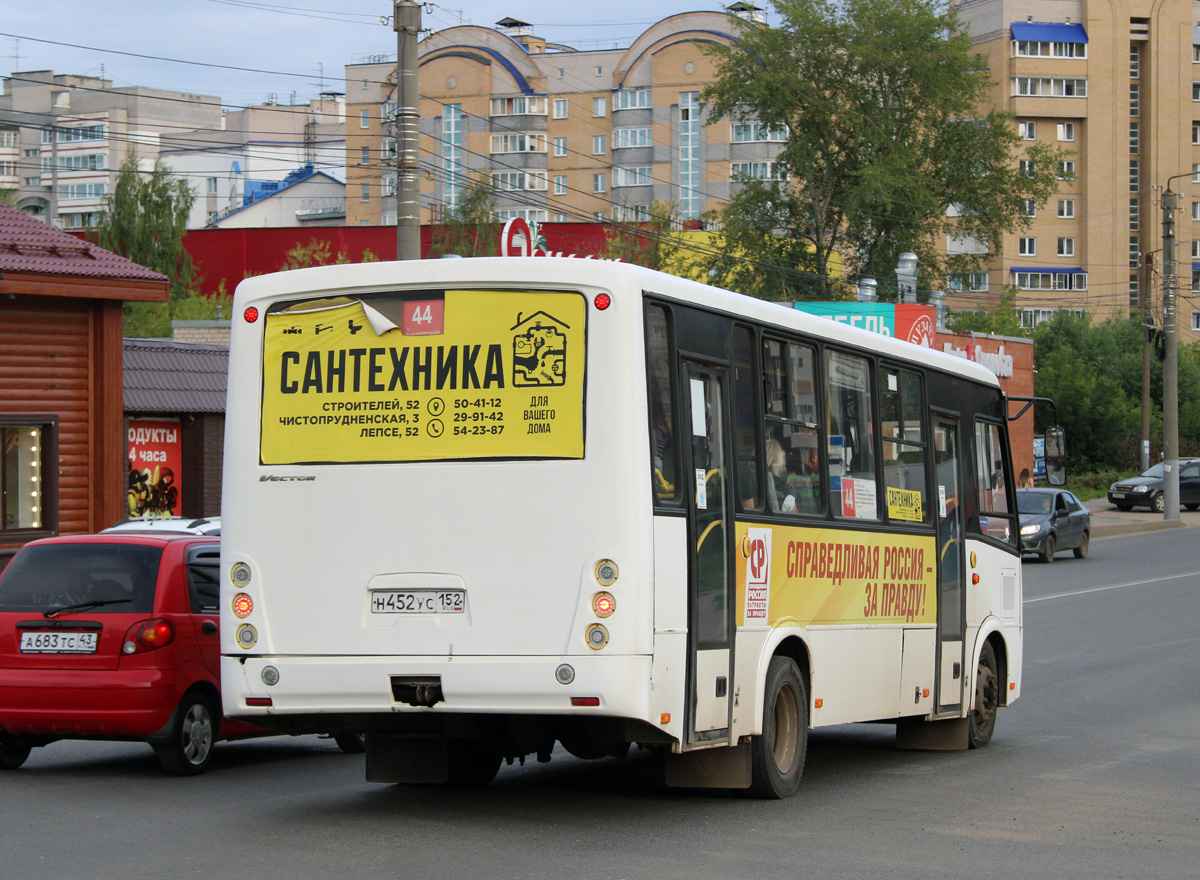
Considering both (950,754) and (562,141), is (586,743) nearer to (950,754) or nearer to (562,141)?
(950,754)

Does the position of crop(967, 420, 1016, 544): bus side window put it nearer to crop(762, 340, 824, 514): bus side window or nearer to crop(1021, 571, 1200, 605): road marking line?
crop(762, 340, 824, 514): bus side window

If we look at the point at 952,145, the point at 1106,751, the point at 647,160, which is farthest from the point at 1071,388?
the point at 1106,751

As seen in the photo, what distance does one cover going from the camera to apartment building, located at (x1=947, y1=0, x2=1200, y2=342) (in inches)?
4109

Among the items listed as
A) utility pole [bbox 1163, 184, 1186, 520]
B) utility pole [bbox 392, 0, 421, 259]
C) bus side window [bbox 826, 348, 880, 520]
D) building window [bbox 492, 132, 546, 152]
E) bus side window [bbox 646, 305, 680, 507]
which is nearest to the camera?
bus side window [bbox 646, 305, 680, 507]

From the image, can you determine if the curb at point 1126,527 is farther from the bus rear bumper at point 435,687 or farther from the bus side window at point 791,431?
the bus rear bumper at point 435,687

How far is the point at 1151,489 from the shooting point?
4969 cm

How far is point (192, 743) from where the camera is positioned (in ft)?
32.8

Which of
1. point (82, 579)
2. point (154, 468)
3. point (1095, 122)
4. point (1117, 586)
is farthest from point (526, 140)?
point (82, 579)

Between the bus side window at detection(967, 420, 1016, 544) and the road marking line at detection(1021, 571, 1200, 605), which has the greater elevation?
the bus side window at detection(967, 420, 1016, 544)

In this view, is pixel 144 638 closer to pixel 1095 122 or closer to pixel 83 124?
pixel 1095 122

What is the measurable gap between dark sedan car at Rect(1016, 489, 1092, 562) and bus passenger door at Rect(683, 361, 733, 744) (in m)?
25.7

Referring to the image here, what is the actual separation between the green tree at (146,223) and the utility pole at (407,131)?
46.7 metres

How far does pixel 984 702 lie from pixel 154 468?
1739cm

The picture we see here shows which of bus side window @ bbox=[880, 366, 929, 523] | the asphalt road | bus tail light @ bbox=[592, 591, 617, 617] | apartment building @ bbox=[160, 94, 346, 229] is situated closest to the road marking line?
the asphalt road
